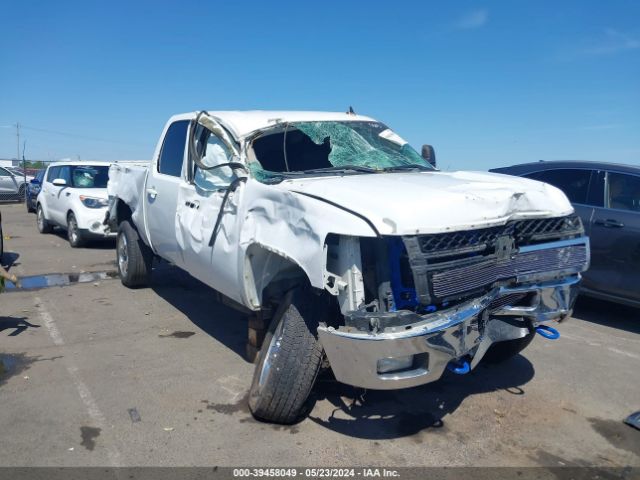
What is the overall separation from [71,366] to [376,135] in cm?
339

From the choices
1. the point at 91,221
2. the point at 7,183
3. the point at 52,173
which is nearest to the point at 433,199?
the point at 91,221

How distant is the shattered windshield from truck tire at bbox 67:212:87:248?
7.23 m

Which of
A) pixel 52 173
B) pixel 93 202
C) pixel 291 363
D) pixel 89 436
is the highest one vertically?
pixel 52 173

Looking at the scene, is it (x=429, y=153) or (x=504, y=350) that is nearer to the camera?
(x=504, y=350)

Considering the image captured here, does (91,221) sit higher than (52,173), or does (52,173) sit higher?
(52,173)

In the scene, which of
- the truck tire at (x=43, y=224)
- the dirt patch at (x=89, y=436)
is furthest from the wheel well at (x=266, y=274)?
the truck tire at (x=43, y=224)

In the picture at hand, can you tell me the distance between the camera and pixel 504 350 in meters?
4.96

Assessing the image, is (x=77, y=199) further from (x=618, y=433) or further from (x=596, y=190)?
(x=618, y=433)

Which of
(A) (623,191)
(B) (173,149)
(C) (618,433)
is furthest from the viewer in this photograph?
(A) (623,191)

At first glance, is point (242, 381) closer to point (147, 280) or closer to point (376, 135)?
point (376, 135)

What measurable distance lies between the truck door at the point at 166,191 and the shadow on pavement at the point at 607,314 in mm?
4793

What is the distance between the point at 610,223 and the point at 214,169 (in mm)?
4352

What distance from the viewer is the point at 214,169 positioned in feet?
15.6

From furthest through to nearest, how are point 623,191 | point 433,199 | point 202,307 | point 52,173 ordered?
1. point 52,173
2. point 202,307
3. point 623,191
4. point 433,199
